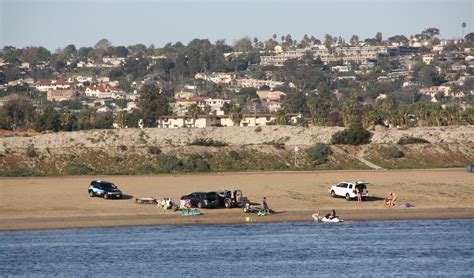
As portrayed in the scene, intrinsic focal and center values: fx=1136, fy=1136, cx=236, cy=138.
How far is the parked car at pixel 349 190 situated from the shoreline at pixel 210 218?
258 cm

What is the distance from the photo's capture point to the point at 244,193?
7594 centimetres

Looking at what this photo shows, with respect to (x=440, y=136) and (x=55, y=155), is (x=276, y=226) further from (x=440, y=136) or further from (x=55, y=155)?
(x=440, y=136)

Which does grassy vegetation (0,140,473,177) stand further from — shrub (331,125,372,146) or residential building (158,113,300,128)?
residential building (158,113,300,128)

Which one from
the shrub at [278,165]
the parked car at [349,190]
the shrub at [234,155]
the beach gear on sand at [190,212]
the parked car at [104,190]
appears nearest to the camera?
the beach gear on sand at [190,212]

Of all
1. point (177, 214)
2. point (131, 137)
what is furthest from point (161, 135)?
point (177, 214)

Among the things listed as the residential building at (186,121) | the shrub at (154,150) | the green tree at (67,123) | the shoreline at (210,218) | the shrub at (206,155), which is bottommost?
the shoreline at (210,218)

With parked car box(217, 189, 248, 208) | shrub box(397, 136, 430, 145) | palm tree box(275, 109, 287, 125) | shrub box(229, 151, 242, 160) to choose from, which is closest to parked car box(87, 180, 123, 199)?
parked car box(217, 189, 248, 208)

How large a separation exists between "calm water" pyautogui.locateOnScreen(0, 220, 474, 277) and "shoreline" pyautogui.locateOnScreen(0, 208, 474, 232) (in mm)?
774

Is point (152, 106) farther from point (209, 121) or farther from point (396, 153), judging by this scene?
point (396, 153)

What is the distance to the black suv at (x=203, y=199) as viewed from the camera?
7094cm

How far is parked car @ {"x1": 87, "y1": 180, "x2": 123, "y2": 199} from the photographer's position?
72.6 m

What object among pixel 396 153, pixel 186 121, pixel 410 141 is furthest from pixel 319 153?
pixel 186 121

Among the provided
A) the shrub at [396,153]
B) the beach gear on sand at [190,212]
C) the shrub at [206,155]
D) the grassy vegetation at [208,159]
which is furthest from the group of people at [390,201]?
the shrub at [396,153]

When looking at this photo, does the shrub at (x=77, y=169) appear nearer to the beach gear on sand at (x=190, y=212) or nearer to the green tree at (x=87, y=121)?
the beach gear on sand at (x=190, y=212)
